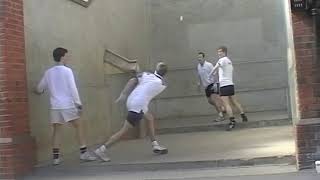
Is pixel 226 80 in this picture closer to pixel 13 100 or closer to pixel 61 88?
pixel 61 88

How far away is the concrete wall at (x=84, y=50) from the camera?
418 inches

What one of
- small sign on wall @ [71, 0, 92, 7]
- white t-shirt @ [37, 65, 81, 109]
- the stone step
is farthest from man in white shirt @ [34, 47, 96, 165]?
small sign on wall @ [71, 0, 92, 7]

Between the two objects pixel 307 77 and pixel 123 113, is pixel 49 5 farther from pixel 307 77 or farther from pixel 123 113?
pixel 307 77

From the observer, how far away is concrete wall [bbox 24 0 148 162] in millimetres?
10625

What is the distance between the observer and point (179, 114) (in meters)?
18.5

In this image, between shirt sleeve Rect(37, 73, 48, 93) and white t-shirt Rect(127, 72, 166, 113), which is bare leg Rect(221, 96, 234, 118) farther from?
shirt sleeve Rect(37, 73, 48, 93)

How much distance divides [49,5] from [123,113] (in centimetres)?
368

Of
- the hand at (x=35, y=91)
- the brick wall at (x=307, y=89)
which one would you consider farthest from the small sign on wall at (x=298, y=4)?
the hand at (x=35, y=91)

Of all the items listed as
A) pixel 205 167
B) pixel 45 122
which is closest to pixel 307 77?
pixel 205 167

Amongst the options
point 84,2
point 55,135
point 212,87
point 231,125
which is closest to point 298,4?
point 55,135

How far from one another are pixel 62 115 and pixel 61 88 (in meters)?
0.42

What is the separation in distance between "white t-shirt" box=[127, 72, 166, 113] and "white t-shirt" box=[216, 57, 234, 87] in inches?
129

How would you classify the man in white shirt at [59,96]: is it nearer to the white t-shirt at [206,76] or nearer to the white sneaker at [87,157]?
the white sneaker at [87,157]

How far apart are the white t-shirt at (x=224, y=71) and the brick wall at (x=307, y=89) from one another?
16.2 feet
